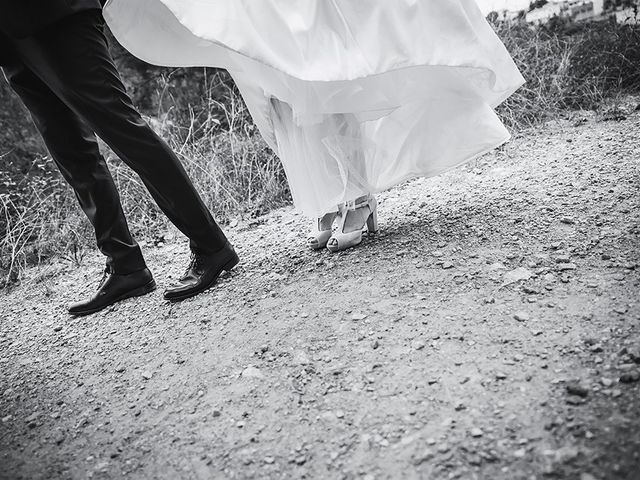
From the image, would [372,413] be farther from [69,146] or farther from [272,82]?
[69,146]

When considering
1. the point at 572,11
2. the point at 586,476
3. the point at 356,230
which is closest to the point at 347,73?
the point at 356,230

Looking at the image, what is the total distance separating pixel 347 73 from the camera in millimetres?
1801

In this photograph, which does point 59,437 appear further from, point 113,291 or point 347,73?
point 347,73

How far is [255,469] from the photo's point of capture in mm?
1201

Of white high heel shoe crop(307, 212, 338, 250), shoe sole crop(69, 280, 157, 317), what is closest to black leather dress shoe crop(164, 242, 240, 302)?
shoe sole crop(69, 280, 157, 317)

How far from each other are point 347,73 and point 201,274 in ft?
3.62

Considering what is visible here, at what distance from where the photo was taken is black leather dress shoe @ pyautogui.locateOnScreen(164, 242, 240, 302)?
2219 mm

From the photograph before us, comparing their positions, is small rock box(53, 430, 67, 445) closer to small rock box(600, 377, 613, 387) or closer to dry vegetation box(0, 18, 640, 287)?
small rock box(600, 377, 613, 387)

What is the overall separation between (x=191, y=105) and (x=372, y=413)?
4.28 m

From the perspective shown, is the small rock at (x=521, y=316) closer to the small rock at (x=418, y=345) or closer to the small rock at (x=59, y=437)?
the small rock at (x=418, y=345)

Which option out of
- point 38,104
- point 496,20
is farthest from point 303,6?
point 496,20

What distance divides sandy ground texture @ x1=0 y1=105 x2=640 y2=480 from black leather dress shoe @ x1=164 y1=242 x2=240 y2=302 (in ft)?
0.24

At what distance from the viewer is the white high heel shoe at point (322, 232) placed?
2.43 metres

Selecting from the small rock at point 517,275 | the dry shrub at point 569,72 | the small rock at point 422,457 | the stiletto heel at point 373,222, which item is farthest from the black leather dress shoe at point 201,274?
the dry shrub at point 569,72
